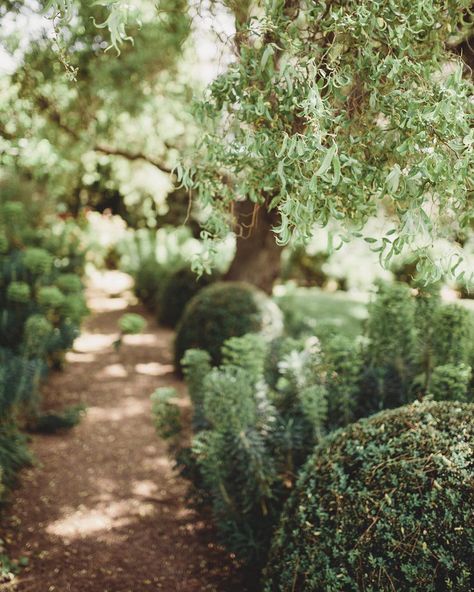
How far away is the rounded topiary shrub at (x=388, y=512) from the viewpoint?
2328 mm

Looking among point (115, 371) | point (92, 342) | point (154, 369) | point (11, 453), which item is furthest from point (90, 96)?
point (11, 453)

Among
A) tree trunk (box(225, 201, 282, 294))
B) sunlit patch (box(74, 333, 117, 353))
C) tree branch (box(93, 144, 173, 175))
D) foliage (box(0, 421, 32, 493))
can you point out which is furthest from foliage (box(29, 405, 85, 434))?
tree branch (box(93, 144, 173, 175))

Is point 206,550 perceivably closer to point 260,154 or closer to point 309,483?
point 309,483

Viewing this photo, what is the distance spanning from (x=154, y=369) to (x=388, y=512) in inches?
233

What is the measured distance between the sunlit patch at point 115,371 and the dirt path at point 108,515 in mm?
572

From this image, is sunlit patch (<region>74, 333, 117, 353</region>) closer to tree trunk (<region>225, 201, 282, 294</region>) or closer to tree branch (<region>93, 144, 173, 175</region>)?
tree trunk (<region>225, 201, 282, 294</region>)

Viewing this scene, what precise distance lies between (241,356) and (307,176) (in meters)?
1.83

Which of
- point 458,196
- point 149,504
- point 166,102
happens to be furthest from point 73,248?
point 458,196

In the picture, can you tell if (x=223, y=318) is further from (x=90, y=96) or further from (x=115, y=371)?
(x=90, y=96)

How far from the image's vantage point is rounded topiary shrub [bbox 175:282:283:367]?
712 centimetres

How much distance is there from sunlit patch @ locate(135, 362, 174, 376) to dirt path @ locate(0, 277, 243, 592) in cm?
80

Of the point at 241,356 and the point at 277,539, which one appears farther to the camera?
the point at 241,356

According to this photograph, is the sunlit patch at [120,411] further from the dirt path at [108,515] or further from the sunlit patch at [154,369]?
the sunlit patch at [154,369]

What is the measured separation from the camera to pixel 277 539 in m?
2.96
